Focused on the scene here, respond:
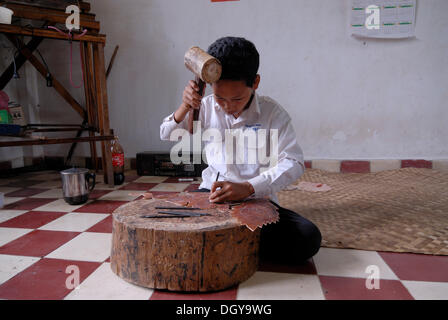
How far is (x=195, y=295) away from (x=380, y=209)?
4.49ft

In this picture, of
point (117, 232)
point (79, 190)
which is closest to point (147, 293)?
point (117, 232)

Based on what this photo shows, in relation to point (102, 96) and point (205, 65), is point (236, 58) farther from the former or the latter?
point (102, 96)

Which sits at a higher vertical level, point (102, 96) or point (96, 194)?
point (102, 96)

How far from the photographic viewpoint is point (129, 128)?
310 centimetres

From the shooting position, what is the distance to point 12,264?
1189mm

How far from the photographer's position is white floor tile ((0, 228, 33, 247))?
1428mm

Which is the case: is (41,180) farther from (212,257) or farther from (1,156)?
(212,257)

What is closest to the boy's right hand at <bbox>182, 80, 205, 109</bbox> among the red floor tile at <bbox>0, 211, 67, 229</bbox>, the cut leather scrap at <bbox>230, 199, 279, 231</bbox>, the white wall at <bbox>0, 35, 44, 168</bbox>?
the cut leather scrap at <bbox>230, 199, 279, 231</bbox>

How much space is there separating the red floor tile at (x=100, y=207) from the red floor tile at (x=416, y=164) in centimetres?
251

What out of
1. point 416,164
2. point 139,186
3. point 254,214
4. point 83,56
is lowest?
point 139,186

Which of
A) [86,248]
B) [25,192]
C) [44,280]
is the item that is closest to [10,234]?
[86,248]

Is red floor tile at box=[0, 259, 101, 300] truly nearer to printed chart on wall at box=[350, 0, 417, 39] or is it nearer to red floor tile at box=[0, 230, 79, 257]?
red floor tile at box=[0, 230, 79, 257]

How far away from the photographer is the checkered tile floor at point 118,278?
97 centimetres

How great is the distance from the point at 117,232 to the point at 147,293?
22 cm
